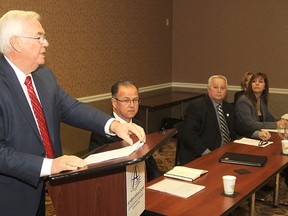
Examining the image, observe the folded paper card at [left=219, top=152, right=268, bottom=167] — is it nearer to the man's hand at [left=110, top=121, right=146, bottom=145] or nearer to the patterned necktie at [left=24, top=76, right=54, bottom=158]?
the man's hand at [left=110, top=121, right=146, bottom=145]

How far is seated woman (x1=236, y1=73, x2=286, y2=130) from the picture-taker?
4028mm

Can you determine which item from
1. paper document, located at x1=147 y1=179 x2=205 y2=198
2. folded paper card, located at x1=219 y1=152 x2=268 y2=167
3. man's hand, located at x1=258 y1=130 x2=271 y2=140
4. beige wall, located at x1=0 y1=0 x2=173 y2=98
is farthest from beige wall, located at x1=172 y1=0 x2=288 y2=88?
paper document, located at x1=147 y1=179 x2=205 y2=198

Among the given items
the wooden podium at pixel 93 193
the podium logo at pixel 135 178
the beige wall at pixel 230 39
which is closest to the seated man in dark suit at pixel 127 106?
the podium logo at pixel 135 178

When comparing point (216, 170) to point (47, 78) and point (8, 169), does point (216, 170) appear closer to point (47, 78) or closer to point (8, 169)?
point (47, 78)

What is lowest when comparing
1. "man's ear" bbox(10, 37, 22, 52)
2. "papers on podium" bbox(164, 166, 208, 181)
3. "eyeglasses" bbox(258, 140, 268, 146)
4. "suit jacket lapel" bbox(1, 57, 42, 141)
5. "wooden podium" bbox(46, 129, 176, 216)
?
"eyeglasses" bbox(258, 140, 268, 146)

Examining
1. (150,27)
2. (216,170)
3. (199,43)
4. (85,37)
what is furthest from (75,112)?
(199,43)

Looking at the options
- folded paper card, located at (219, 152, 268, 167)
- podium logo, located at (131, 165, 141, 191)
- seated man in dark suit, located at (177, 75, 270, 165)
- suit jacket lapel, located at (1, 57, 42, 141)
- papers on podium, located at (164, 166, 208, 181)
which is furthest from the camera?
seated man in dark suit, located at (177, 75, 270, 165)

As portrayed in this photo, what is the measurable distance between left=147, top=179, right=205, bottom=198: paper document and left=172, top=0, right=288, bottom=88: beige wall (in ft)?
15.2

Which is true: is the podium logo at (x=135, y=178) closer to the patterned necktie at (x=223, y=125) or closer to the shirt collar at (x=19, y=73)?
the shirt collar at (x=19, y=73)

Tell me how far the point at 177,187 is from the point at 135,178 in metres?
0.86

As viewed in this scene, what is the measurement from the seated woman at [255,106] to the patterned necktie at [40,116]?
2.69 metres

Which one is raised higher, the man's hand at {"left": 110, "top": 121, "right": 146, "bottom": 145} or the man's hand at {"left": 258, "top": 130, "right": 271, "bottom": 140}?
the man's hand at {"left": 110, "top": 121, "right": 146, "bottom": 145}

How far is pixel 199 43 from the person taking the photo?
23.4ft

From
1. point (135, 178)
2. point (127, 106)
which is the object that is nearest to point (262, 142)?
point (127, 106)
